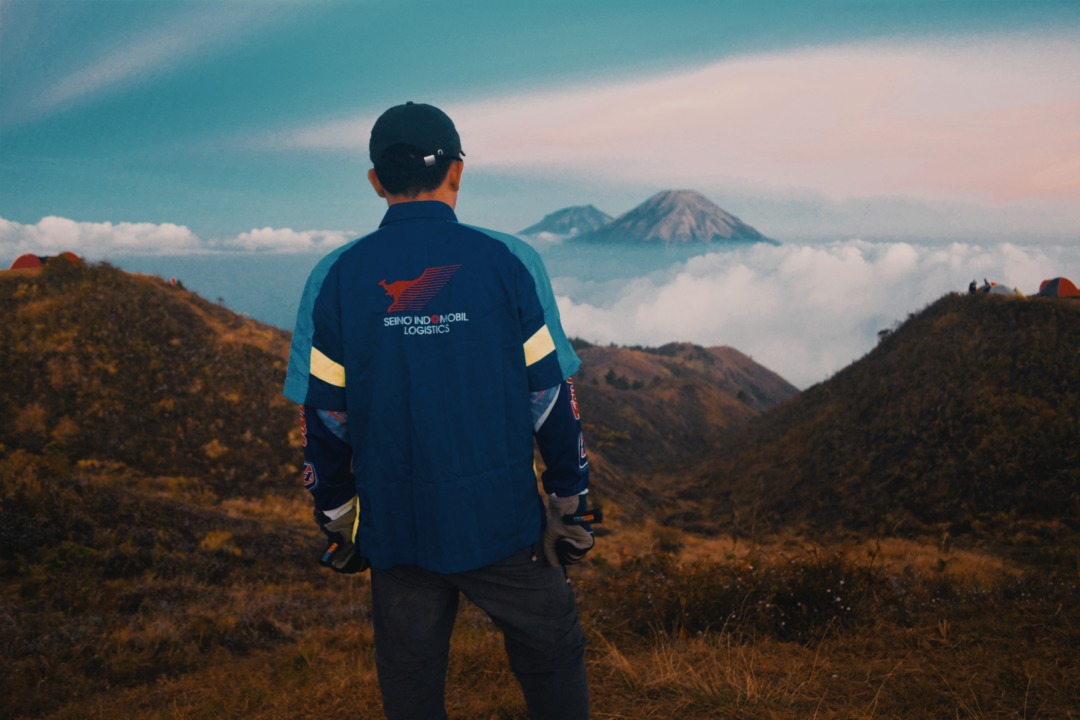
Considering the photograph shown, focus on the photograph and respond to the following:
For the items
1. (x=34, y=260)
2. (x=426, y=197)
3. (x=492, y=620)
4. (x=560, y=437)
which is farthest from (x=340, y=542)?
(x=34, y=260)

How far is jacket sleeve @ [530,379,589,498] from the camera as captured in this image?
2523 mm

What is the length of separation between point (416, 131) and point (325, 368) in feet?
3.60

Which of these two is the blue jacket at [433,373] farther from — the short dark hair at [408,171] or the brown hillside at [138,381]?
the brown hillside at [138,381]

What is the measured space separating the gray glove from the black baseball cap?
5.36ft

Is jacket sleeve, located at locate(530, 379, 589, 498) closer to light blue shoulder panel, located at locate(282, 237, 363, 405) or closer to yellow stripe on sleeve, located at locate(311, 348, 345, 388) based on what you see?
yellow stripe on sleeve, located at locate(311, 348, 345, 388)

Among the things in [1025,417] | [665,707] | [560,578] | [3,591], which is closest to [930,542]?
[1025,417]

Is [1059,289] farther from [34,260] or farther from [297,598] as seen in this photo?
[34,260]

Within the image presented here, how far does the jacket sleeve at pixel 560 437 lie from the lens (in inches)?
99.3

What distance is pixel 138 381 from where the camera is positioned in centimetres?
2373

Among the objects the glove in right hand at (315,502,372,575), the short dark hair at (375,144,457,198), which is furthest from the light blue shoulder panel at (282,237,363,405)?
the glove in right hand at (315,502,372,575)

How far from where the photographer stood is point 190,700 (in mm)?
4754

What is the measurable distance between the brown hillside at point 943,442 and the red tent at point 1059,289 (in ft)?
8.96

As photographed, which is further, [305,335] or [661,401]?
[661,401]

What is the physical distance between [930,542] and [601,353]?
8790 centimetres
